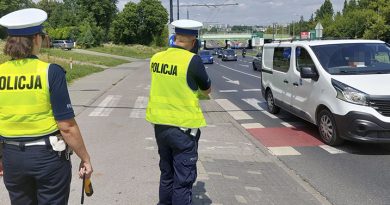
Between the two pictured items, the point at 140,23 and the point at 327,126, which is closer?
the point at 327,126

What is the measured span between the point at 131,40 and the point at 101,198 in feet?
326

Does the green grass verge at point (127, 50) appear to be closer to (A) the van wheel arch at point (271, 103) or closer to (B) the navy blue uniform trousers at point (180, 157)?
(A) the van wheel arch at point (271, 103)

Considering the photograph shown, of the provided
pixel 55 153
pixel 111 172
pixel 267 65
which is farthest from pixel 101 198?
pixel 267 65

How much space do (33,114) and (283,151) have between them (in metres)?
5.33

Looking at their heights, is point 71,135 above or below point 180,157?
above

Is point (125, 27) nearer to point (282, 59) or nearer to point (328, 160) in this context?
point (282, 59)

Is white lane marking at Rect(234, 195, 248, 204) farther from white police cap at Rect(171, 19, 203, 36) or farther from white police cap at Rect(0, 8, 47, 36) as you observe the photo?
white police cap at Rect(0, 8, 47, 36)

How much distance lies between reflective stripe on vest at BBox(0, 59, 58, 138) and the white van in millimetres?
5388

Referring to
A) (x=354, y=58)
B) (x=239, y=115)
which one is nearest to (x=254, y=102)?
(x=239, y=115)

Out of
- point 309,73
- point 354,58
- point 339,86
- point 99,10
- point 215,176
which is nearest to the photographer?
point 215,176

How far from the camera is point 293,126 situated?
982 cm

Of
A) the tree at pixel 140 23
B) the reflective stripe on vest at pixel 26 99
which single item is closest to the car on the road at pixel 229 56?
the tree at pixel 140 23

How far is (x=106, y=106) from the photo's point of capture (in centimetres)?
1338

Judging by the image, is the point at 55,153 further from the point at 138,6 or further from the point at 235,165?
the point at 138,6
